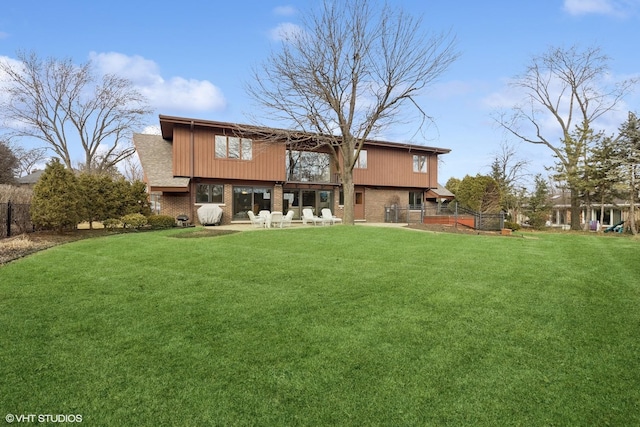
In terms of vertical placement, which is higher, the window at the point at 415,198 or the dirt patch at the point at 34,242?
the window at the point at 415,198

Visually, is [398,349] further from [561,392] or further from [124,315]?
[124,315]

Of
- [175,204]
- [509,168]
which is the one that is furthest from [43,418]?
[509,168]

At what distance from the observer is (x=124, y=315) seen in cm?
412

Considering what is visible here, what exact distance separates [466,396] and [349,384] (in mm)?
832

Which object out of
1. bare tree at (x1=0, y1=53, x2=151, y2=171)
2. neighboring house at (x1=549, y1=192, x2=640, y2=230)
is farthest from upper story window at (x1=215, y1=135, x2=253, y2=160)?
neighboring house at (x1=549, y1=192, x2=640, y2=230)

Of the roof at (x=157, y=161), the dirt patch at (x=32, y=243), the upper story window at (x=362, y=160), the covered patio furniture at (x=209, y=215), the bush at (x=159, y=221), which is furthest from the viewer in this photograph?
the upper story window at (x=362, y=160)

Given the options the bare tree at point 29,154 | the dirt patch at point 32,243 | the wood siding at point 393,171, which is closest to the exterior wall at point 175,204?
the dirt patch at point 32,243

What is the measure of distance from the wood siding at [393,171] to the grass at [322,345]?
18136mm

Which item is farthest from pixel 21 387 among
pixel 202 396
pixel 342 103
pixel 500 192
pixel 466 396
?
pixel 500 192

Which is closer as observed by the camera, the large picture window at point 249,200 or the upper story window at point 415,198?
the large picture window at point 249,200

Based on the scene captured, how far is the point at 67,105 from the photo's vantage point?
3109cm

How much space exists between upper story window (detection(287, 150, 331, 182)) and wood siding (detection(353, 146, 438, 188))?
2016 millimetres

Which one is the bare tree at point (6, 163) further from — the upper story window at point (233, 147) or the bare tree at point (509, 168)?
the bare tree at point (509, 168)

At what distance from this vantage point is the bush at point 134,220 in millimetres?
14672
